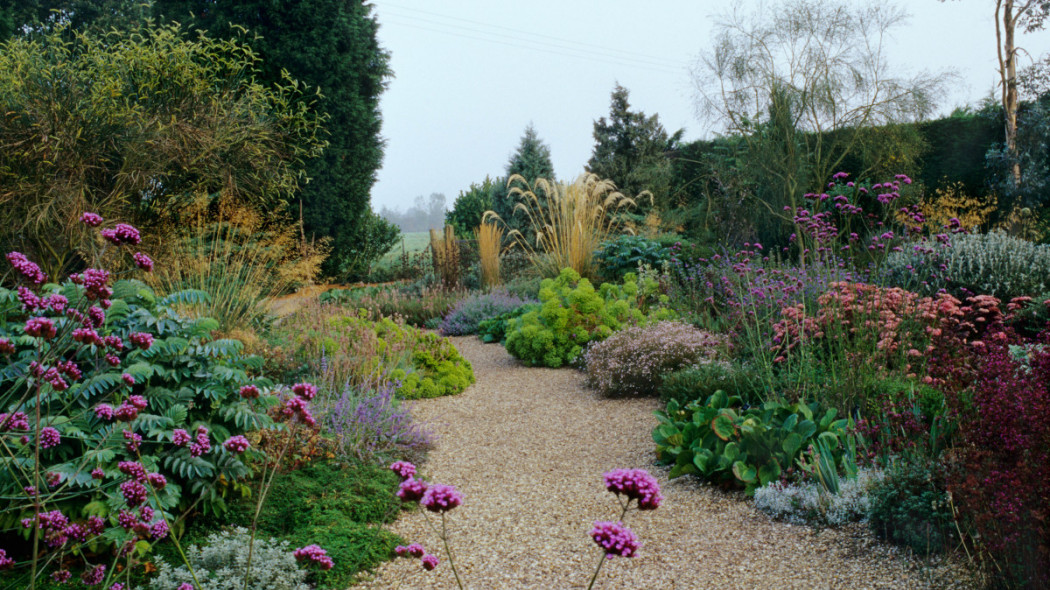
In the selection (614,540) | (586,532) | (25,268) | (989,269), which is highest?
(25,268)

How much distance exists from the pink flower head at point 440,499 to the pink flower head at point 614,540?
0.26 metres

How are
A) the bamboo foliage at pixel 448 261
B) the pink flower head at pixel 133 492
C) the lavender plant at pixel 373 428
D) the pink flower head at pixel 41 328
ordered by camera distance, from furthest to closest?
1. the bamboo foliage at pixel 448 261
2. the lavender plant at pixel 373 428
3. the pink flower head at pixel 133 492
4. the pink flower head at pixel 41 328

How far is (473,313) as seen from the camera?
334 inches

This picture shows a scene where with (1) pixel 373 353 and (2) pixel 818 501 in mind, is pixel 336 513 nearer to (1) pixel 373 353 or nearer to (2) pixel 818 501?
(2) pixel 818 501

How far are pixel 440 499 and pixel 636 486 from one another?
0.36 m

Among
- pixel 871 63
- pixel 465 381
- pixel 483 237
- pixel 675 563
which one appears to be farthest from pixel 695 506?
pixel 871 63

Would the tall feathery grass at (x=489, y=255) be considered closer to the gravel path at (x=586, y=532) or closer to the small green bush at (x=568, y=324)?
the small green bush at (x=568, y=324)

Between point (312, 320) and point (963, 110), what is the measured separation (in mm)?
16902

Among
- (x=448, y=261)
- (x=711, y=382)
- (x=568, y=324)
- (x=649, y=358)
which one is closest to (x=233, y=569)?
(x=711, y=382)

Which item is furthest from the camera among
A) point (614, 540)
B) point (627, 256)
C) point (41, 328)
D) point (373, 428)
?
point (627, 256)

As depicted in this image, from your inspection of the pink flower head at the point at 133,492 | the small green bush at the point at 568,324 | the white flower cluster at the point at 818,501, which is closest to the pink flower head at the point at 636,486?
the pink flower head at the point at 133,492

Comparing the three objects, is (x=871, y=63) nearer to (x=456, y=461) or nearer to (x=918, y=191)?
(x=918, y=191)

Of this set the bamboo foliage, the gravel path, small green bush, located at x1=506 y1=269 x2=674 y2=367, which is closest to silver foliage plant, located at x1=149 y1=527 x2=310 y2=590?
the gravel path

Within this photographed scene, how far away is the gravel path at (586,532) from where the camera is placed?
2285 mm
